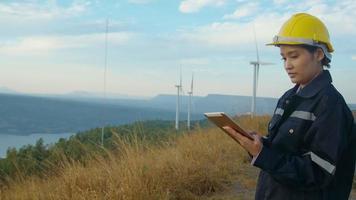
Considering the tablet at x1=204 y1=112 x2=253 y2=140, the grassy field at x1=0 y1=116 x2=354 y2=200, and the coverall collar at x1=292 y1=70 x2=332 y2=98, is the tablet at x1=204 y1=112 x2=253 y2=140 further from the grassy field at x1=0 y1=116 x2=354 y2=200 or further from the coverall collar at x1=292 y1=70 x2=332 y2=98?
the grassy field at x1=0 y1=116 x2=354 y2=200

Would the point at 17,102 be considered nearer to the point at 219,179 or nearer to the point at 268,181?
the point at 219,179

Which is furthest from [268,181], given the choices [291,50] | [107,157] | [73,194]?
[107,157]

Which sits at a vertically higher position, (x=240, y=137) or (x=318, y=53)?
(x=318, y=53)

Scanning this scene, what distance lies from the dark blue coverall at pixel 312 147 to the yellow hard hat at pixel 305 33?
0.14 metres

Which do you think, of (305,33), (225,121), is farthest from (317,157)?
(305,33)

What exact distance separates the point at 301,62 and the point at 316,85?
4.7 inches

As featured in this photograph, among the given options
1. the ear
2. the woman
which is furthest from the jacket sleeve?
the ear

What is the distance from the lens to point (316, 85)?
6.73 feet

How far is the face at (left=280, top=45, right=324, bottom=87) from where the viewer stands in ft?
6.77

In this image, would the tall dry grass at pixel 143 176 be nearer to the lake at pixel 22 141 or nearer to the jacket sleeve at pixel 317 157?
the jacket sleeve at pixel 317 157

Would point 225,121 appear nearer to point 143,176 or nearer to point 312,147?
point 312,147

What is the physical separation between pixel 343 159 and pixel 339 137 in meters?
0.18

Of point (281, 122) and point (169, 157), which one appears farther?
point (169, 157)

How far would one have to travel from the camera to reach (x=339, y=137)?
1.89 meters
